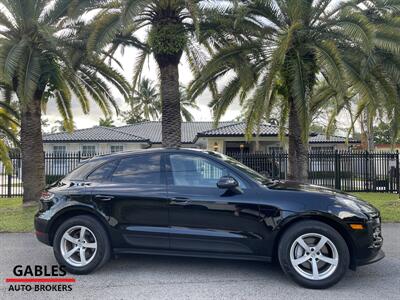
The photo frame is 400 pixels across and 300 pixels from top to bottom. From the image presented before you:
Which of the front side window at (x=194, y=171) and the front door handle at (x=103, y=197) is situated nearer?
the front side window at (x=194, y=171)

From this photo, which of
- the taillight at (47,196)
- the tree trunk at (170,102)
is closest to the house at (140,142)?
the tree trunk at (170,102)

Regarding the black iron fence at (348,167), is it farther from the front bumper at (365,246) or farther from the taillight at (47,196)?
the taillight at (47,196)

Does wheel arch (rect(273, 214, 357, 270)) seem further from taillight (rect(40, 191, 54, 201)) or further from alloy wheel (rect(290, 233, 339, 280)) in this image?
taillight (rect(40, 191, 54, 201))

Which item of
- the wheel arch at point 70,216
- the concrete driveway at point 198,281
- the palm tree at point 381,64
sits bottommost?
the concrete driveway at point 198,281

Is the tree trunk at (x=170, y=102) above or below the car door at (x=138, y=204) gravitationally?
above

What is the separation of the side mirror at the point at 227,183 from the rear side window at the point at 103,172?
1.67m

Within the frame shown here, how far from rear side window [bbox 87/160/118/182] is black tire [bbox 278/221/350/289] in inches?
104

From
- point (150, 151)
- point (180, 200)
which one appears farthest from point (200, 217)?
point (150, 151)

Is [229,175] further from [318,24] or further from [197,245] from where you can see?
[318,24]

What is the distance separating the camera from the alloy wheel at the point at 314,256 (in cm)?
427

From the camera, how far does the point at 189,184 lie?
187 inches

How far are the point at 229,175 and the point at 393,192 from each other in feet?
41.0

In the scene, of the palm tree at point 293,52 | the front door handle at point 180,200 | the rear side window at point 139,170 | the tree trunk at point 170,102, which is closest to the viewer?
the front door handle at point 180,200

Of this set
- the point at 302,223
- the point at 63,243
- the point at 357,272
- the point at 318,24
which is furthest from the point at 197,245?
the point at 318,24
